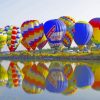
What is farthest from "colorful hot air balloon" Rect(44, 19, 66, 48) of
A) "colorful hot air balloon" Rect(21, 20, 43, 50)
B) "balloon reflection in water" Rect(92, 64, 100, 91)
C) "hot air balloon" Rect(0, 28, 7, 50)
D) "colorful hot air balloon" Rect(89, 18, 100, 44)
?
"balloon reflection in water" Rect(92, 64, 100, 91)

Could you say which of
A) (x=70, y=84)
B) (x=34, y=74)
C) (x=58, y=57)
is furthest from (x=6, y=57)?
(x=70, y=84)

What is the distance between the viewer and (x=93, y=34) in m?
57.0

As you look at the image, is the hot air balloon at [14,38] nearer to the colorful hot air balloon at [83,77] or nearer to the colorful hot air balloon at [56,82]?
the colorful hot air balloon at [83,77]

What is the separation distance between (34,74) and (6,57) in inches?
1239

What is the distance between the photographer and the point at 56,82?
2886cm

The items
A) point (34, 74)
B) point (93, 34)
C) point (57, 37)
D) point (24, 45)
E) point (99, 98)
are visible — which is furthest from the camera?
point (24, 45)

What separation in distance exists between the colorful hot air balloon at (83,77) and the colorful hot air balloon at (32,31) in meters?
21.3

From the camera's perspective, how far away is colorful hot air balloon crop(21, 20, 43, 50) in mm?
56844

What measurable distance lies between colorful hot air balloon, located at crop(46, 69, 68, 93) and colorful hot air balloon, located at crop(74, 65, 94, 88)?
0.98 metres

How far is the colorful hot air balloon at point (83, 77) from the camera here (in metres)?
27.9

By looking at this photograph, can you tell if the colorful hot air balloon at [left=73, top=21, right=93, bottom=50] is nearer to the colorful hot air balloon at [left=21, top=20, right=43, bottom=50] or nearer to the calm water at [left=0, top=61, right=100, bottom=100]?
the colorful hot air balloon at [left=21, top=20, right=43, bottom=50]

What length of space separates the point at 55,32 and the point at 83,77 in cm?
2220

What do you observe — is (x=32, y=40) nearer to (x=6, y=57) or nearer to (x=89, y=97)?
(x=6, y=57)

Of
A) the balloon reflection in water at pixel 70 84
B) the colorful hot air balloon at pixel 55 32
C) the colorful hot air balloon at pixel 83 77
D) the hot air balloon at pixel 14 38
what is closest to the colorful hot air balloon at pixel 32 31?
the colorful hot air balloon at pixel 55 32
